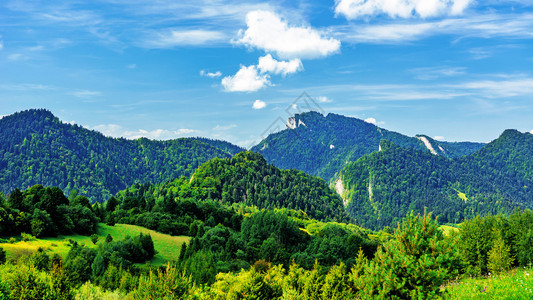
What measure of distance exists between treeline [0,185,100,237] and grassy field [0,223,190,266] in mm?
2662

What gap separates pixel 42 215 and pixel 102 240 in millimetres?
15321

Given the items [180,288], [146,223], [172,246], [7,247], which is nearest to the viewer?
[180,288]

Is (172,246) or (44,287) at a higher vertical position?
(44,287)

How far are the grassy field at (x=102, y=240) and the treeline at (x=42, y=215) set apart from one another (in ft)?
8.73

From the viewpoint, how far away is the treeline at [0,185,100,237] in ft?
264

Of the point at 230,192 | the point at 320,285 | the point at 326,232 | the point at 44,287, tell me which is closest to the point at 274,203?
the point at 230,192

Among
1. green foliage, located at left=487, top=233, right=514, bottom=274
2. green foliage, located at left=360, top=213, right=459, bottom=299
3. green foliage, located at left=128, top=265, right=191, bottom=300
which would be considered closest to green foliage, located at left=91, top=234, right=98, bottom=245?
green foliage, located at left=128, top=265, right=191, bottom=300

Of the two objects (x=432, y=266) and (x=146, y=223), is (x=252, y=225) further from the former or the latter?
(x=432, y=266)

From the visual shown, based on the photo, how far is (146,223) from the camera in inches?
4611

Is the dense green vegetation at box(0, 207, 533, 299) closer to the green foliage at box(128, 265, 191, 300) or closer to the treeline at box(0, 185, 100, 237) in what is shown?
the green foliage at box(128, 265, 191, 300)

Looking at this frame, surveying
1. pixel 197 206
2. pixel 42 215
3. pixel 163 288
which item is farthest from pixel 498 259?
pixel 197 206

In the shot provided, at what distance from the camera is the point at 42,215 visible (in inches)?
3319

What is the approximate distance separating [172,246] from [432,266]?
310 feet

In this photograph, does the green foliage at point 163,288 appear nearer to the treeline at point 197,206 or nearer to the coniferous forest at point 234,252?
the coniferous forest at point 234,252
